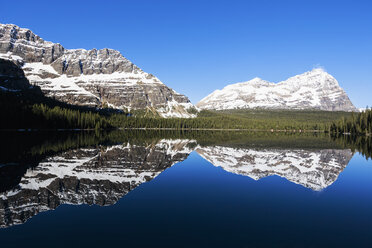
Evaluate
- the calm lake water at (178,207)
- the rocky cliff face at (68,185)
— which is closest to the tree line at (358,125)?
the calm lake water at (178,207)

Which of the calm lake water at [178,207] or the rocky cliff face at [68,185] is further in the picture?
the rocky cliff face at [68,185]

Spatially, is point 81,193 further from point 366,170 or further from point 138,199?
point 366,170

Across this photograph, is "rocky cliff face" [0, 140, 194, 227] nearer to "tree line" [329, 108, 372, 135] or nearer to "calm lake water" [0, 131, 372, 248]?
"calm lake water" [0, 131, 372, 248]

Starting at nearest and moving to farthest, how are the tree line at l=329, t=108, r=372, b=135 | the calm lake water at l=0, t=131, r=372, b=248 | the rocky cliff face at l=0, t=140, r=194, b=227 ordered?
the calm lake water at l=0, t=131, r=372, b=248 → the rocky cliff face at l=0, t=140, r=194, b=227 → the tree line at l=329, t=108, r=372, b=135

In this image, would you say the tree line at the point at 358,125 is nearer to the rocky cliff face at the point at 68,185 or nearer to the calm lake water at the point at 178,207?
the calm lake water at the point at 178,207

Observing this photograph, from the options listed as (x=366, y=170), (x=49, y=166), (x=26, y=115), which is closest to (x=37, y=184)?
(x=49, y=166)

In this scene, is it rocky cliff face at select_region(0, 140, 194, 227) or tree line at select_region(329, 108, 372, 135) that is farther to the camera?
tree line at select_region(329, 108, 372, 135)

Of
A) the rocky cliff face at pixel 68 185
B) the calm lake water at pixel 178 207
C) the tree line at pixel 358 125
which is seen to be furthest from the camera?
the tree line at pixel 358 125

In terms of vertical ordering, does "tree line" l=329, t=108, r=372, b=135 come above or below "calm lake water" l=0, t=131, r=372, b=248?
above

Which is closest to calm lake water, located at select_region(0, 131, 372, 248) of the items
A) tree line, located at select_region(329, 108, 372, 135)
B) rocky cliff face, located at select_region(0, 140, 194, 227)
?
rocky cliff face, located at select_region(0, 140, 194, 227)

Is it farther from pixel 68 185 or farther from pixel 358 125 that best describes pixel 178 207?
pixel 358 125

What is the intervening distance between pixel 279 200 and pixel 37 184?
2216 centimetres

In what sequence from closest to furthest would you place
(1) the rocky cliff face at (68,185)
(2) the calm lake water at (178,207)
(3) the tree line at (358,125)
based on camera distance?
(2) the calm lake water at (178,207)
(1) the rocky cliff face at (68,185)
(3) the tree line at (358,125)

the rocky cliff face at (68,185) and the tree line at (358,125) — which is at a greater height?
the tree line at (358,125)
